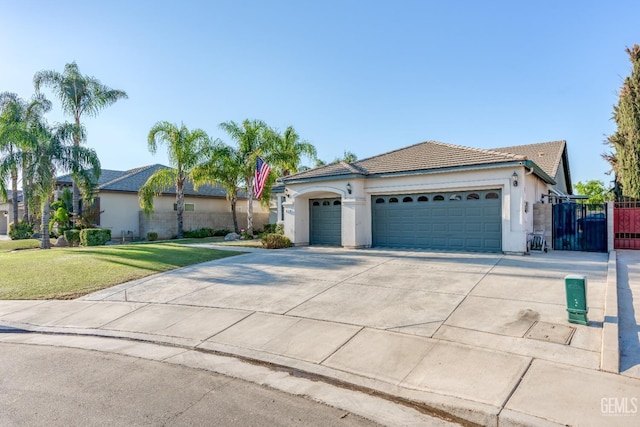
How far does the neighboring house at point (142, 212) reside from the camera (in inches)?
1040

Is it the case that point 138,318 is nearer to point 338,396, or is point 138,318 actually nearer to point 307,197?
point 338,396

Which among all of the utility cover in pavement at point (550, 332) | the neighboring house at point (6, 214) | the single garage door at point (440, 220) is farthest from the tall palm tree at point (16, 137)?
the utility cover in pavement at point (550, 332)

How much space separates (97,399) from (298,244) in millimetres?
14880

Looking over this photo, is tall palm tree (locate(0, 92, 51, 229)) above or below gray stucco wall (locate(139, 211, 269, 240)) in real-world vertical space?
above

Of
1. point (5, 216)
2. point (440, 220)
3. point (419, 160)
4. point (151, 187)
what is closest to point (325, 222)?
point (419, 160)

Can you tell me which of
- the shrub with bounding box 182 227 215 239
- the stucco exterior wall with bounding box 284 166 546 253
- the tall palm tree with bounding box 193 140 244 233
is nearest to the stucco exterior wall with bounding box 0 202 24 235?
the shrub with bounding box 182 227 215 239

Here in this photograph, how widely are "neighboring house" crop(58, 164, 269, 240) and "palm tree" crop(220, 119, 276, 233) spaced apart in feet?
21.4

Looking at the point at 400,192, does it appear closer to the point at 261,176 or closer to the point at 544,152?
the point at 261,176

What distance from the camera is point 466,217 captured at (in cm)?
1558

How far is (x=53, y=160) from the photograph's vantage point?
800 inches

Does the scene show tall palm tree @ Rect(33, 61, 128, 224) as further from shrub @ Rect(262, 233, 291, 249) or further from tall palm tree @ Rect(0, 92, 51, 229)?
shrub @ Rect(262, 233, 291, 249)

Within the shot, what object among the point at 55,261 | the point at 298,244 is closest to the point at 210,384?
the point at 55,261

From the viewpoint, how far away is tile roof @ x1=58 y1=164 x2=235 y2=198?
88.9 feet

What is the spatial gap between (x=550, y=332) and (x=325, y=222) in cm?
1388
